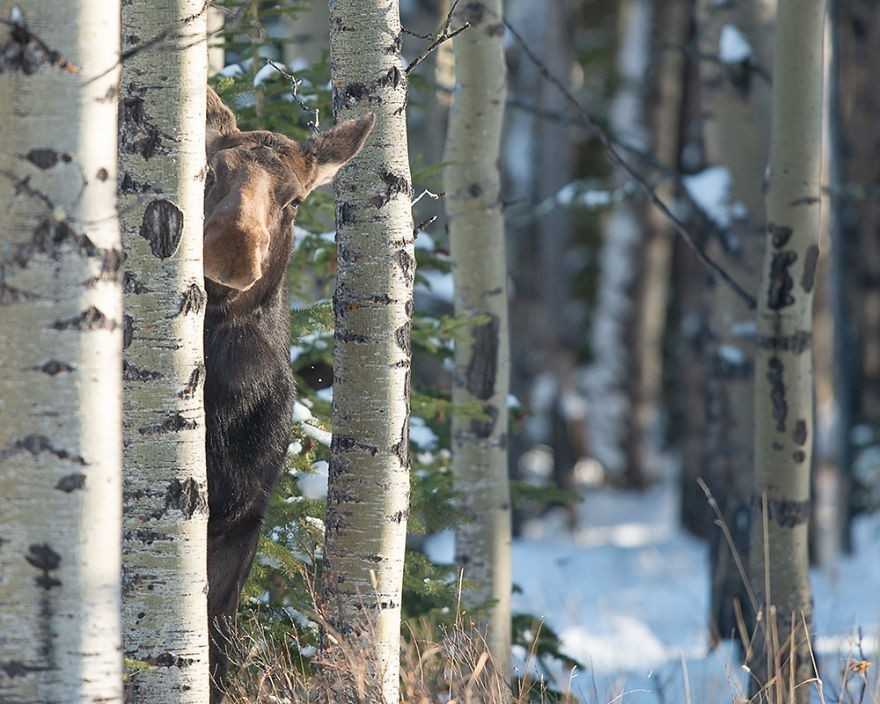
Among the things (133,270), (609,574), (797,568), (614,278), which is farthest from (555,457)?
(133,270)

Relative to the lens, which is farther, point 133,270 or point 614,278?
point 614,278

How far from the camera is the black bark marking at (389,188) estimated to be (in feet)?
13.8

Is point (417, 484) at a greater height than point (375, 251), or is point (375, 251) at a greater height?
point (375, 251)

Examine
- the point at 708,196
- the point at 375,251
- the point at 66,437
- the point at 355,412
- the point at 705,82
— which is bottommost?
the point at 66,437

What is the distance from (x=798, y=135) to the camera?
6121 millimetres

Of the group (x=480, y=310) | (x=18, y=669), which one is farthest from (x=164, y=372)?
(x=480, y=310)

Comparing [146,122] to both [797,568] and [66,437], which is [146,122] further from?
[797,568]

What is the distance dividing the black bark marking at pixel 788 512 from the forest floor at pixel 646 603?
0.58 metres

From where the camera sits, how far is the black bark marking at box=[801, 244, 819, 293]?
6.17 m

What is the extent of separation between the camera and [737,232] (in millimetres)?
8656

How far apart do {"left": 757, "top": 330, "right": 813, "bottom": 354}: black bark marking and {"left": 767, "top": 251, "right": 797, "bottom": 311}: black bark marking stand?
0.14 meters

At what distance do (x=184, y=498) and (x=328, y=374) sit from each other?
9.42 ft

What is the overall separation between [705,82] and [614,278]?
35.1ft

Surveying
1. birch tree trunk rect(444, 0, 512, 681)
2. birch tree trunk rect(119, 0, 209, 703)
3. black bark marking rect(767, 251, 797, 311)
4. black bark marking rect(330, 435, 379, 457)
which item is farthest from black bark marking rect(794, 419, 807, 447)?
birch tree trunk rect(119, 0, 209, 703)
